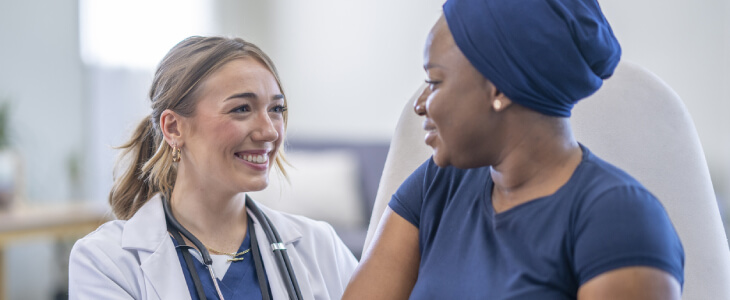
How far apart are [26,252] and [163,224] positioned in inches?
108

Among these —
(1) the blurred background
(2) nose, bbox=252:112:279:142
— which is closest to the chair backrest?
(2) nose, bbox=252:112:279:142

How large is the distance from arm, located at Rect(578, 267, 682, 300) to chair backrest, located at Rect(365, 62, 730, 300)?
0.49 meters

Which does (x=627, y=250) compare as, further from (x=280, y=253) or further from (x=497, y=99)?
(x=280, y=253)

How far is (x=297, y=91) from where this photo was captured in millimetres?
5090

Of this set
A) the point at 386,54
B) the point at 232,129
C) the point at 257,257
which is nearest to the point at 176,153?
the point at 232,129

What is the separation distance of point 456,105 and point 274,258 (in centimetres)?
69

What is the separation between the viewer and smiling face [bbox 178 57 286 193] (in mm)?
1438

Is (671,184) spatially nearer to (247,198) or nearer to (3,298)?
(247,198)

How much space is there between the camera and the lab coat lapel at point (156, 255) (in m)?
1.35

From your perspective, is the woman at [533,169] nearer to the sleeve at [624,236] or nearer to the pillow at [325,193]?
the sleeve at [624,236]

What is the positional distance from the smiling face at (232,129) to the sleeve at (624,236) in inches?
29.5

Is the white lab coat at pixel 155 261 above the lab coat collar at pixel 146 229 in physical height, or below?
below

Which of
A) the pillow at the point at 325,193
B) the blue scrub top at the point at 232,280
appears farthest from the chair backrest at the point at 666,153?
the pillow at the point at 325,193

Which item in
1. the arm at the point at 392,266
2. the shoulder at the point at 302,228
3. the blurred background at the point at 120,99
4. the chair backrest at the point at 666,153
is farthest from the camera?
the blurred background at the point at 120,99
